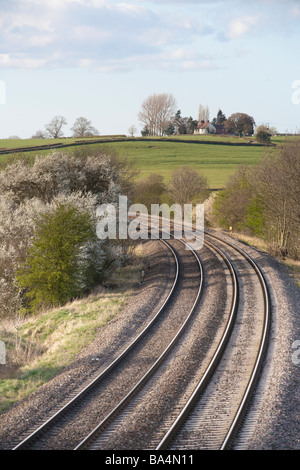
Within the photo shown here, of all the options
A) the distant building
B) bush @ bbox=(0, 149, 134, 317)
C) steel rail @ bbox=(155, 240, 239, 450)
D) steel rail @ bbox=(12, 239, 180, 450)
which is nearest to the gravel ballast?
steel rail @ bbox=(12, 239, 180, 450)

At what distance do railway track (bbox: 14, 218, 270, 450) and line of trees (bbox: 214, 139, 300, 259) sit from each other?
11.8 metres

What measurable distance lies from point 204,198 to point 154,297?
111ft

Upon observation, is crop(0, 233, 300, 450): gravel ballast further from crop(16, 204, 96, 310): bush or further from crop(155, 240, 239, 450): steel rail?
crop(16, 204, 96, 310): bush

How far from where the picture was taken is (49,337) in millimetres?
18094

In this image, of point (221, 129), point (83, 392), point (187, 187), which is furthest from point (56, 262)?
point (221, 129)

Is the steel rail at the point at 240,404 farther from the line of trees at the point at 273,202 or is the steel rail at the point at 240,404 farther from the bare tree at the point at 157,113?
the bare tree at the point at 157,113

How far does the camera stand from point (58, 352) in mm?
15555

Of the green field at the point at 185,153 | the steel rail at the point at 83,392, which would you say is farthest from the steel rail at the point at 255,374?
the green field at the point at 185,153

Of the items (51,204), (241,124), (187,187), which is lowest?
(51,204)

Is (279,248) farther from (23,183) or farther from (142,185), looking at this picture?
(142,185)

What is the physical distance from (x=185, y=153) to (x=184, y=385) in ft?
281

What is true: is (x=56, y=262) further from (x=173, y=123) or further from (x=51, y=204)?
(x=173, y=123)

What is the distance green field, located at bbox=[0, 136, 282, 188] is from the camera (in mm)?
77688

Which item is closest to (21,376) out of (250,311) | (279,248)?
(250,311)
